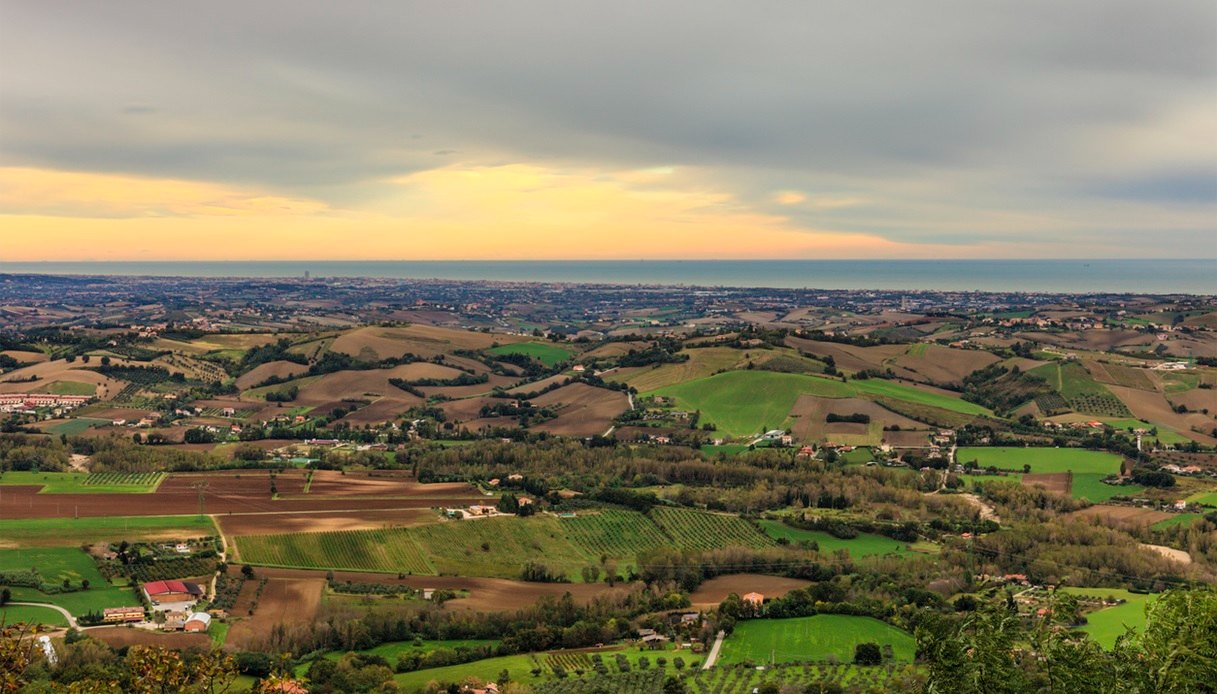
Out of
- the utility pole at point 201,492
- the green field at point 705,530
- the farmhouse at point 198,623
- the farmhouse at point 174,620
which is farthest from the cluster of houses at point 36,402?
the green field at point 705,530

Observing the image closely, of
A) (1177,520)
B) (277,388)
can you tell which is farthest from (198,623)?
(277,388)

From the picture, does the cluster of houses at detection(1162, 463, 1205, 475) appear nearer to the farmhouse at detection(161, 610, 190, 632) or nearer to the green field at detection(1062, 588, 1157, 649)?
the green field at detection(1062, 588, 1157, 649)

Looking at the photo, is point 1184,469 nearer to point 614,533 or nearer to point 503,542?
point 614,533

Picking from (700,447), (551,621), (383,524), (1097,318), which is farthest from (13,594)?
(1097,318)

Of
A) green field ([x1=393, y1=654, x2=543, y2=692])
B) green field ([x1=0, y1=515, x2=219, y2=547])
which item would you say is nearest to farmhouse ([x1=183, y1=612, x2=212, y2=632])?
green field ([x1=393, y1=654, x2=543, y2=692])

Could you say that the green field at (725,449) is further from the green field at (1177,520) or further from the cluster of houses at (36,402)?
the cluster of houses at (36,402)
